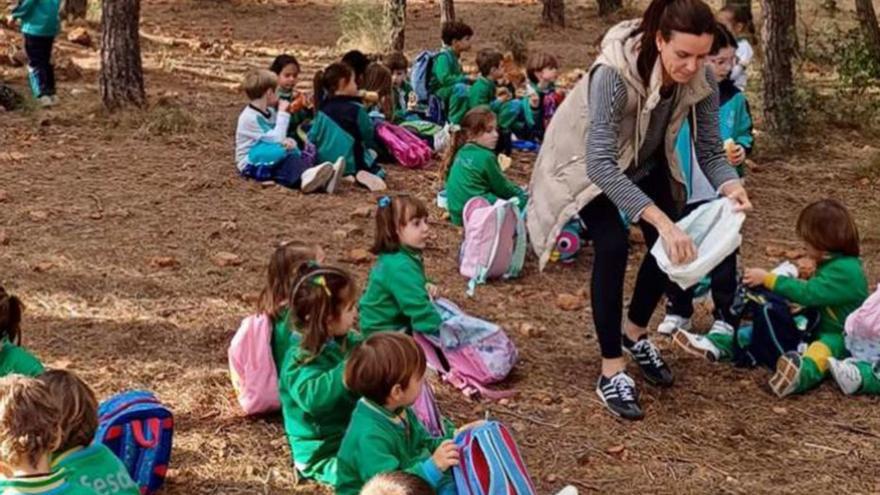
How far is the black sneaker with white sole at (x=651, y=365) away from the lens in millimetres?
5121

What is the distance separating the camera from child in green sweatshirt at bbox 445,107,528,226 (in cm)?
721

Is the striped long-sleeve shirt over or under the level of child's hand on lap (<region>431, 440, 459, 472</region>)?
over

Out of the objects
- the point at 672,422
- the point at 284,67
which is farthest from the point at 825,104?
the point at 672,422

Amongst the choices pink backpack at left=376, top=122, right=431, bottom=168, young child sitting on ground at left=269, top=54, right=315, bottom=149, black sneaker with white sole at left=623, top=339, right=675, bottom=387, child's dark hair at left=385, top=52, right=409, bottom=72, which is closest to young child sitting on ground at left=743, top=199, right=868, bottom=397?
black sneaker with white sole at left=623, top=339, right=675, bottom=387

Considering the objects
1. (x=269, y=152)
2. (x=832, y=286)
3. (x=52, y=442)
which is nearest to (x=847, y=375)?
(x=832, y=286)

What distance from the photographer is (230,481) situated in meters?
4.25

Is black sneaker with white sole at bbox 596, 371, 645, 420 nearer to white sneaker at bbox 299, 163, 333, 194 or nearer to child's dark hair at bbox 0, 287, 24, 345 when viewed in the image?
child's dark hair at bbox 0, 287, 24, 345

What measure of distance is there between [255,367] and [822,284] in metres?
2.74

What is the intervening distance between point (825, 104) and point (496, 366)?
7.17 metres

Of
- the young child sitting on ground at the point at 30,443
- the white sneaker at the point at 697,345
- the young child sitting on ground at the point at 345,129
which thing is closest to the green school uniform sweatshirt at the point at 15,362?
the young child sitting on ground at the point at 30,443

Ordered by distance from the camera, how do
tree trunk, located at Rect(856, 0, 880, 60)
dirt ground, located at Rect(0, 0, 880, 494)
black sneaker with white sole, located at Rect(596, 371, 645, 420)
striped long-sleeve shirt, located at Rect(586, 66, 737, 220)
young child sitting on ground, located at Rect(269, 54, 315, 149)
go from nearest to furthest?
striped long-sleeve shirt, located at Rect(586, 66, 737, 220) → dirt ground, located at Rect(0, 0, 880, 494) → black sneaker with white sole, located at Rect(596, 371, 645, 420) → young child sitting on ground, located at Rect(269, 54, 315, 149) → tree trunk, located at Rect(856, 0, 880, 60)

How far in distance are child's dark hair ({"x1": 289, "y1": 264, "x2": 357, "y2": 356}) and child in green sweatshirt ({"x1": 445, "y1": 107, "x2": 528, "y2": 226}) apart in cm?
312

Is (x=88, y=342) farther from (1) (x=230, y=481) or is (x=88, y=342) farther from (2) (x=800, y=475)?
(2) (x=800, y=475)

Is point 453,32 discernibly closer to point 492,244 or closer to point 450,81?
point 450,81
